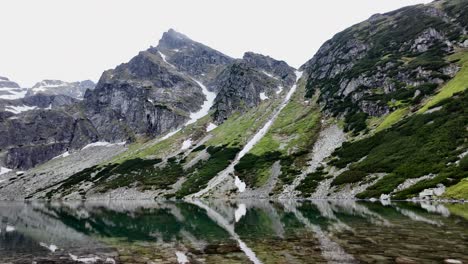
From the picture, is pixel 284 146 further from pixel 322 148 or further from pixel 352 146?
pixel 352 146

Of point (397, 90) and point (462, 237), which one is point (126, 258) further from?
point (397, 90)

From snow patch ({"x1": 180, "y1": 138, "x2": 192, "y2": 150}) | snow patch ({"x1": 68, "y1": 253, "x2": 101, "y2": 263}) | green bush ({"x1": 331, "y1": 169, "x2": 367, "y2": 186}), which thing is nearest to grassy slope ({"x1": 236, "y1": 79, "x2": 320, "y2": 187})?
green bush ({"x1": 331, "y1": 169, "x2": 367, "y2": 186})

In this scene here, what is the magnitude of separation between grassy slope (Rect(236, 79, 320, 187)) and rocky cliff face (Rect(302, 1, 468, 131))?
11811mm

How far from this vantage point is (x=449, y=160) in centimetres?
6669

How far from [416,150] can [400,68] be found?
78180mm

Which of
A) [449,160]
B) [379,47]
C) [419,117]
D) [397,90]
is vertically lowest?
[449,160]

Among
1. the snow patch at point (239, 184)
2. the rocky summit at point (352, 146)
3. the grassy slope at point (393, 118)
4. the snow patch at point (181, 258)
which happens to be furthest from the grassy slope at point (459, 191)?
the snow patch at point (239, 184)

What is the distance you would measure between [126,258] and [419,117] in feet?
302

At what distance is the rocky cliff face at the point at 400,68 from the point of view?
419 feet

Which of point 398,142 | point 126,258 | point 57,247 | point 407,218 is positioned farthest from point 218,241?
point 398,142

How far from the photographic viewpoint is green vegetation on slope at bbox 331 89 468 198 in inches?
2601

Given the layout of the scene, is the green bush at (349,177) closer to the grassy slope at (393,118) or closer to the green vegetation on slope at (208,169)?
the grassy slope at (393,118)

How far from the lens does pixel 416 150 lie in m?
79.8

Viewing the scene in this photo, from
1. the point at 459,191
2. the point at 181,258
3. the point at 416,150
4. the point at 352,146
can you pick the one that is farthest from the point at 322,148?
the point at 181,258
